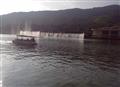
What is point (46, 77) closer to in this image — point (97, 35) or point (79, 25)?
point (97, 35)

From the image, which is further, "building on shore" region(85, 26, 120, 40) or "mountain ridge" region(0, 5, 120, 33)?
"mountain ridge" region(0, 5, 120, 33)

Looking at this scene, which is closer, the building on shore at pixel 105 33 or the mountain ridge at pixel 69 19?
the building on shore at pixel 105 33

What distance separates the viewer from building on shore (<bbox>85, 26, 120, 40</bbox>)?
63.0m

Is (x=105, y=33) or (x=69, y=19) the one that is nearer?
(x=105, y=33)

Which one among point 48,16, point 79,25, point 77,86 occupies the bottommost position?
point 77,86

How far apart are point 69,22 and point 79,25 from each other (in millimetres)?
8715

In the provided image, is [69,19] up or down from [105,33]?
up

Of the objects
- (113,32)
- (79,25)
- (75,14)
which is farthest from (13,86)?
(75,14)

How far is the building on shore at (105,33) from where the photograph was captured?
6297 centimetres

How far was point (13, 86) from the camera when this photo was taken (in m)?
7.67

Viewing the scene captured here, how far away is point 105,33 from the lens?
2655 inches

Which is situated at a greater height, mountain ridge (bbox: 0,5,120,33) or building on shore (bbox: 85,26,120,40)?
mountain ridge (bbox: 0,5,120,33)

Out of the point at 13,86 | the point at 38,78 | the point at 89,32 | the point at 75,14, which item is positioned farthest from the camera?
the point at 75,14

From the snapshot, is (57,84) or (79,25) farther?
(79,25)
